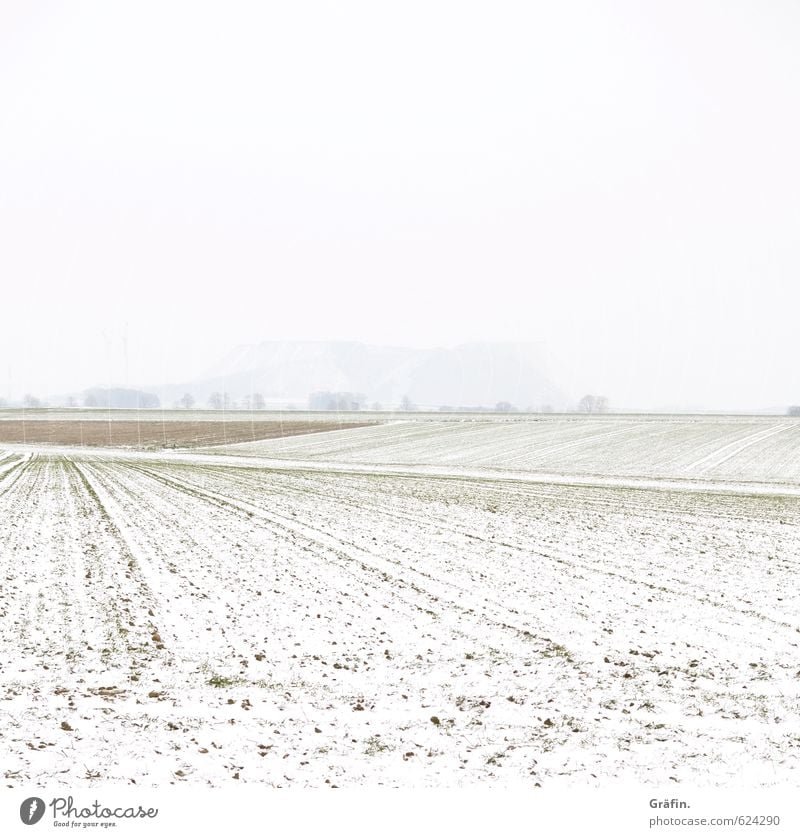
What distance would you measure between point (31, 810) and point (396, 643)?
17.3ft

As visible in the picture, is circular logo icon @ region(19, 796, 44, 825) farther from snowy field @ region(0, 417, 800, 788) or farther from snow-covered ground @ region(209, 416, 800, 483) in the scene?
snow-covered ground @ region(209, 416, 800, 483)

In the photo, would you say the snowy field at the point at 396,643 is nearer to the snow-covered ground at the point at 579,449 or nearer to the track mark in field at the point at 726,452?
the snow-covered ground at the point at 579,449

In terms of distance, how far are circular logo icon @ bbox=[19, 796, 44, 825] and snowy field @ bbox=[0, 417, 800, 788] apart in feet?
1.05

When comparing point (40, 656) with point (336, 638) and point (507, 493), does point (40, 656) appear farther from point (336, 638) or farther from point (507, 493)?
point (507, 493)

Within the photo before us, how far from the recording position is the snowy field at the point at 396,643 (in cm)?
657

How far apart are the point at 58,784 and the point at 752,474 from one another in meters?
39.1

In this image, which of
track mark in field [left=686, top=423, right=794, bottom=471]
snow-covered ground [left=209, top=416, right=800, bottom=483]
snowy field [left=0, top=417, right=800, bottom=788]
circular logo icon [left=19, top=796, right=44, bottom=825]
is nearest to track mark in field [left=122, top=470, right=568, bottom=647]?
snowy field [left=0, top=417, right=800, bottom=788]

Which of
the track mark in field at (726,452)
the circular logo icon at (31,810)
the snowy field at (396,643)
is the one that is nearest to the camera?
the circular logo icon at (31,810)

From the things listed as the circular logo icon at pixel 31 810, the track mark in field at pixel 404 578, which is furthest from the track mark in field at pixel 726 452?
the circular logo icon at pixel 31 810

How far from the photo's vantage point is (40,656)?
9047 mm

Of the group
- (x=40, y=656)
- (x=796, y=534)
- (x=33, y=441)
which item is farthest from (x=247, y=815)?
(x=33, y=441)

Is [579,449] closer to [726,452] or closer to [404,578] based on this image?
[726,452]

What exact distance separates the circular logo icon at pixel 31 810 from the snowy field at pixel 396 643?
320mm

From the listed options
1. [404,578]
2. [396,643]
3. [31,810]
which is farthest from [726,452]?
[31,810]
